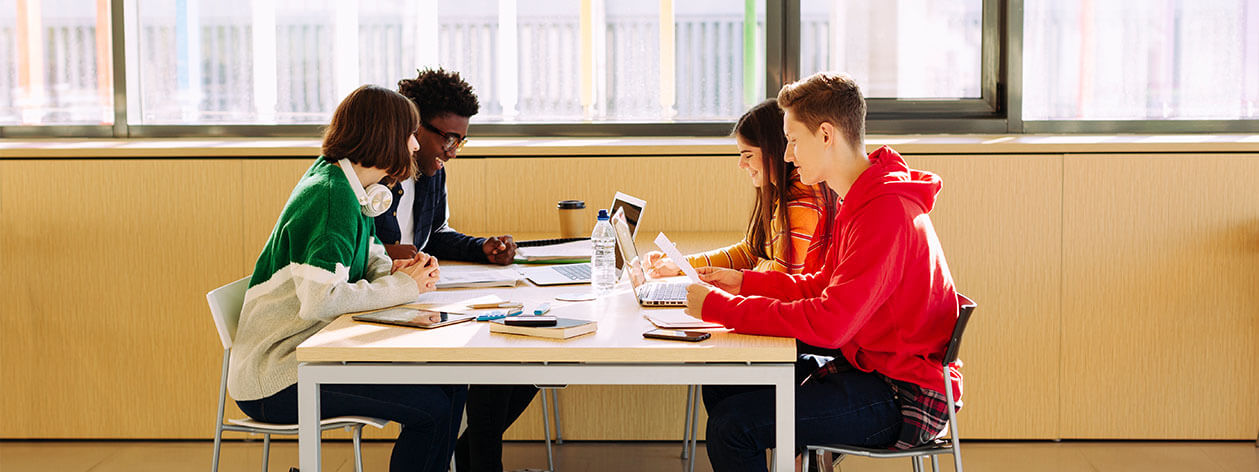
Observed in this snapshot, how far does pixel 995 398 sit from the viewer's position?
3.38m

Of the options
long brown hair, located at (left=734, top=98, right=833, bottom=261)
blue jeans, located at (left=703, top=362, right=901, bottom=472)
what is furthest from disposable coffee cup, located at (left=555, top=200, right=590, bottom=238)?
blue jeans, located at (left=703, top=362, right=901, bottom=472)

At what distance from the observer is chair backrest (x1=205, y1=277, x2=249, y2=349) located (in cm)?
221

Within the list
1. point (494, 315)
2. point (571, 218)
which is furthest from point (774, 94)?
point (494, 315)

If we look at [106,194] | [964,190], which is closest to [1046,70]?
[964,190]

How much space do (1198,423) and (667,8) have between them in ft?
6.98

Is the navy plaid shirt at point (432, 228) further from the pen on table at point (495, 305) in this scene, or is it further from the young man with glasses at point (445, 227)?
the pen on table at point (495, 305)

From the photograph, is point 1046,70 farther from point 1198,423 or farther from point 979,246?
point 1198,423

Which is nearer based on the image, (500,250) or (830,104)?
(830,104)

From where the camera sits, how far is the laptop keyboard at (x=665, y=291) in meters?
2.09

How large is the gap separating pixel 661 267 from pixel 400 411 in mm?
687

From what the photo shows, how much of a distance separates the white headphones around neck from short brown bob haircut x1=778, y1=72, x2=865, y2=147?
84cm

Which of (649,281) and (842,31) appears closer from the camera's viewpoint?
(649,281)

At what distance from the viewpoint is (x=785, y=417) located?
66.4 inches

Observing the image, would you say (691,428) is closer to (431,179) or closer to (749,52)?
(431,179)
